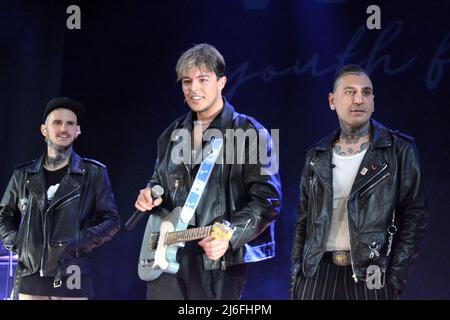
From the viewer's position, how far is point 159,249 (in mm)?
4508

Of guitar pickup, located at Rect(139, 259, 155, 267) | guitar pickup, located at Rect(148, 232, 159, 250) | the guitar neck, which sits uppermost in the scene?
the guitar neck

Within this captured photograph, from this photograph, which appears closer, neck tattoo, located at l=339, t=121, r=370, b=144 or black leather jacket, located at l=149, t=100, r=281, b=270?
black leather jacket, located at l=149, t=100, r=281, b=270

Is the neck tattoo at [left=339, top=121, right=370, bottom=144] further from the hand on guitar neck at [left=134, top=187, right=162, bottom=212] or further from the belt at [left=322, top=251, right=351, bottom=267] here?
the hand on guitar neck at [left=134, top=187, right=162, bottom=212]

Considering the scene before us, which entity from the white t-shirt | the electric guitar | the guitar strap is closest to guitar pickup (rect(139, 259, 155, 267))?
the electric guitar

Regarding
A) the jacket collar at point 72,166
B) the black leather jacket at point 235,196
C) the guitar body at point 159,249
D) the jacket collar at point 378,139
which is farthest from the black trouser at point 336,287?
the jacket collar at point 72,166

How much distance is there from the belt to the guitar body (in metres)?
0.93

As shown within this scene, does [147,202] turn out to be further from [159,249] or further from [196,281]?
[196,281]

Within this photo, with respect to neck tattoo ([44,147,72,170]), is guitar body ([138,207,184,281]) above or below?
below

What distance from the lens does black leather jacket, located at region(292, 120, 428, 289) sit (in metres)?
4.30

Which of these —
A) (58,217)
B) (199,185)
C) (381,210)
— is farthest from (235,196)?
(58,217)

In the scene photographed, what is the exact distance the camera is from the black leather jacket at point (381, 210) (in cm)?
430

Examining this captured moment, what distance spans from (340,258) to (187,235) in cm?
94

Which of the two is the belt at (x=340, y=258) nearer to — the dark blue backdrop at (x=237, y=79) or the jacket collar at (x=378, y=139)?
the jacket collar at (x=378, y=139)
